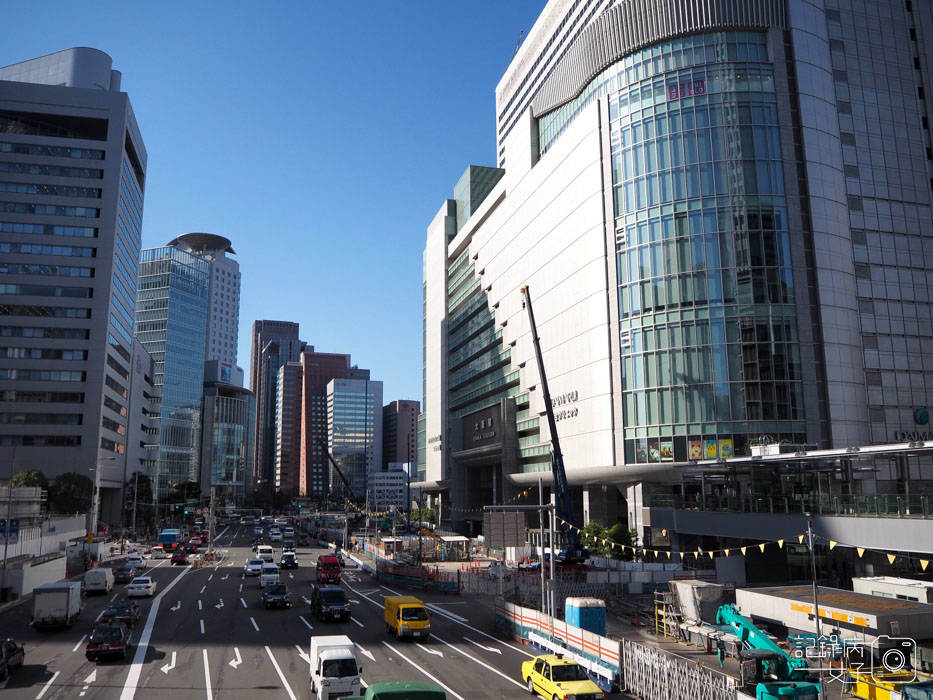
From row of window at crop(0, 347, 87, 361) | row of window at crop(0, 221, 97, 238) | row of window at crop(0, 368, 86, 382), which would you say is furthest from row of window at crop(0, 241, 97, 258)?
row of window at crop(0, 368, 86, 382)

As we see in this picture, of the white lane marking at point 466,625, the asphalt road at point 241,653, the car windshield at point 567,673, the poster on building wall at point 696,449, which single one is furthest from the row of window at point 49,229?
the car windshield at point 567,673

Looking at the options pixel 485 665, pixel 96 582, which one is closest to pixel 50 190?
pixel 96 582

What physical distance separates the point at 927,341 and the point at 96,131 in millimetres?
119508

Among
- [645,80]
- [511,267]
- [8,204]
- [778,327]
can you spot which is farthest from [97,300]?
[778,327]

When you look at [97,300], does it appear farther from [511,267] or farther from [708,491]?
[708,491]

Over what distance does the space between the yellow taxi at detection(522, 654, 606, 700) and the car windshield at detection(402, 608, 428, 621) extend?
10.1 metres

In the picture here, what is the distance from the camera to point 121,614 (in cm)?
3803

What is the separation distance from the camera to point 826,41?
234 ft

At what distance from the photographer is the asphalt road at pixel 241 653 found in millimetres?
26328

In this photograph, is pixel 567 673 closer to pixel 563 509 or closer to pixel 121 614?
pixel 121 614

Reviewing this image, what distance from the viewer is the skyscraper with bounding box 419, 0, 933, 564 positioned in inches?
2525

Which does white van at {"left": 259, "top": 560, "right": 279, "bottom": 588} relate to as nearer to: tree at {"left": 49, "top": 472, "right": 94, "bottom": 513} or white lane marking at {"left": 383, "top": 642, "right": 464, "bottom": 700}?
white lane marking at {"left": 383, "top": 642, "right": 464, "bottom": 700}

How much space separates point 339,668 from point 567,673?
24.9ft

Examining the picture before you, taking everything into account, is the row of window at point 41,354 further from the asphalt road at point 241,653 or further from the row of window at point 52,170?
the asphalt road at point 241,653
